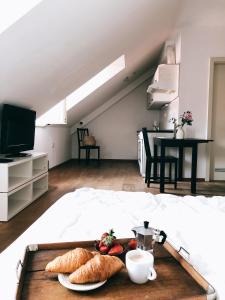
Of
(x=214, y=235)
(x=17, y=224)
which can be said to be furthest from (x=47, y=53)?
(x=214, y=235)

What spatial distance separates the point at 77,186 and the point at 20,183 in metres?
1.24

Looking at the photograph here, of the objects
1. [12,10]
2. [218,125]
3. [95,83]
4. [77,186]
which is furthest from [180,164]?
[12,10]

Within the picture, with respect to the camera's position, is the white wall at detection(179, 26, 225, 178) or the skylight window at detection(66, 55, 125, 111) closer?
the white wall at detection(179, 26, 225, 178)

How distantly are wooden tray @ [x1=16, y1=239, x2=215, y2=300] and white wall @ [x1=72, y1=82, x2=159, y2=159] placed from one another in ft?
22.4

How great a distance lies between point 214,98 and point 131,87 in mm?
3146

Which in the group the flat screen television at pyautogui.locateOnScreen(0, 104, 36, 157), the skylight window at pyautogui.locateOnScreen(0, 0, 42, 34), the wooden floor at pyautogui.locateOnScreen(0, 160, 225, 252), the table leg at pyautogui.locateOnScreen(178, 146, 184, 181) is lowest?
the wooden floor at pyautogui.locateOnScreen(0, 160, 225, 252)

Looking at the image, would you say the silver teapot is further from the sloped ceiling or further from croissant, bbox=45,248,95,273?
the sloped ceiling

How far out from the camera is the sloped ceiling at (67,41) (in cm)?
210

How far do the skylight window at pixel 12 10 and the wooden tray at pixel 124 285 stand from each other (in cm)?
167

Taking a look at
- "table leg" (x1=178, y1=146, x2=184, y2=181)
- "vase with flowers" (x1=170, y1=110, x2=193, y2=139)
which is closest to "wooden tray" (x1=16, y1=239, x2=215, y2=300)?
"vase with flowers" (x1=170, y1=110, x2=193, y2=139)

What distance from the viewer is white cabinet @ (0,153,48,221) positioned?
252 cm

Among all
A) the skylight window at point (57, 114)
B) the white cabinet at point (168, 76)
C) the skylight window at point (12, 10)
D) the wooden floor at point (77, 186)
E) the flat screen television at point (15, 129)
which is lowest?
the wooden floor at point (77, 186)

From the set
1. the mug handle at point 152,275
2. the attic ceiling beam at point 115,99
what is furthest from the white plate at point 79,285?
the attic ceiling beam at point 115,99

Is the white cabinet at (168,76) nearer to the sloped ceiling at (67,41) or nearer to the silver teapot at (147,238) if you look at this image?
the sloped ceiling at (67,41)
